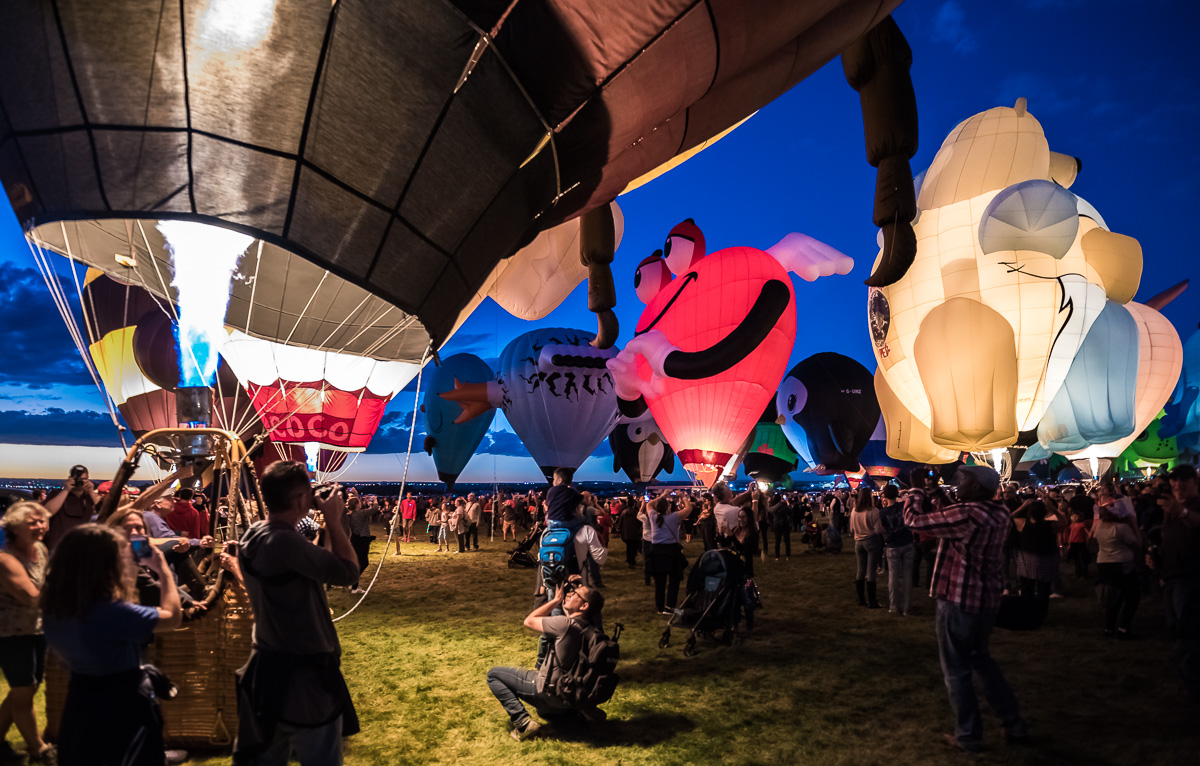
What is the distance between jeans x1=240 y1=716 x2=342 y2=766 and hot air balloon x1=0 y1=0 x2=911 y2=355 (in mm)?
1866

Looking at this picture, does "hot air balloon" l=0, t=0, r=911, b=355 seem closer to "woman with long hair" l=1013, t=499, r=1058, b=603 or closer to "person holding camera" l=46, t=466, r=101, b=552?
"person holding camera" l=46, t=466, r=101, b=552

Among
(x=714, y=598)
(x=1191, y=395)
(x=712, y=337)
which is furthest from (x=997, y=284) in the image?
(x=1191, y=395)

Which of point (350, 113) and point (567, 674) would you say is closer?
point (350, 113)

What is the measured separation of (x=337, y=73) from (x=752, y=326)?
38.6 feet

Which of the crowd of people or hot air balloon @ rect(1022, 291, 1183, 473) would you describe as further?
hot air balloon @ rect(1022, 291, 1183, 473)

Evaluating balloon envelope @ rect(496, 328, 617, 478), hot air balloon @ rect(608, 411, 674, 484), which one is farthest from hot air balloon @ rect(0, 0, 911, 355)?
hot air balloon @ rect(608, 411, 674, 484)

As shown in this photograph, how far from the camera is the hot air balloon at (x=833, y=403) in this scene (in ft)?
88.8

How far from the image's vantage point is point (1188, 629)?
4312 mm

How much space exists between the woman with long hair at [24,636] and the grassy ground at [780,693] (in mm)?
841

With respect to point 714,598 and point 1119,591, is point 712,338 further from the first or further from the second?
point 1119,591

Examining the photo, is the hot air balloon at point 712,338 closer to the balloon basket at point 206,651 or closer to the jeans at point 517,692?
the jeans at point 517,692

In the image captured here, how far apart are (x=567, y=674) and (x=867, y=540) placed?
5.07 metres

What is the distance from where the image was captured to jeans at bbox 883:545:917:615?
723cm

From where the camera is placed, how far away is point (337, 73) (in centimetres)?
276
